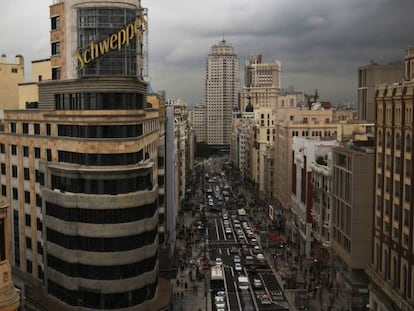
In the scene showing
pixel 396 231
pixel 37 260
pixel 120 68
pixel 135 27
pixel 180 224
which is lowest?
pixel 180 224

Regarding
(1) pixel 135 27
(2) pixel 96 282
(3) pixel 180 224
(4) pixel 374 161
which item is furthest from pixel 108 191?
(3) pixel 180 224

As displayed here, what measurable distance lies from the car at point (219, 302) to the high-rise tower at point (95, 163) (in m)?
12.4

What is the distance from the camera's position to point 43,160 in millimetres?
66312

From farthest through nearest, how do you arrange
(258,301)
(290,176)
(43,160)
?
1. (290,176)
2. (258,301)
3. (43,160)

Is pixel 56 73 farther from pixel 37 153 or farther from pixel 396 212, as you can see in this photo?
pixel 396 212

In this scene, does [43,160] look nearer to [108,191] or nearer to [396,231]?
[108,191]

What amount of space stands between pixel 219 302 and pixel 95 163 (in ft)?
97.1

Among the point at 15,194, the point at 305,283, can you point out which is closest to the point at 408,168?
the point at 305,283

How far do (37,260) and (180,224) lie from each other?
67.9 meters

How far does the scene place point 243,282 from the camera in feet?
294

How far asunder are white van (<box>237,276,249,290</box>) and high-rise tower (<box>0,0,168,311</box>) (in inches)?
898

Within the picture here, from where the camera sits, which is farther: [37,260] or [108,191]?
[37,260]

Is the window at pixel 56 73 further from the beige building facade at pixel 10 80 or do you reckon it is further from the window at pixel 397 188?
the window at pixel 397 188

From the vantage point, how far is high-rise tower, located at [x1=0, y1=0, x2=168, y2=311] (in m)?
60.1
